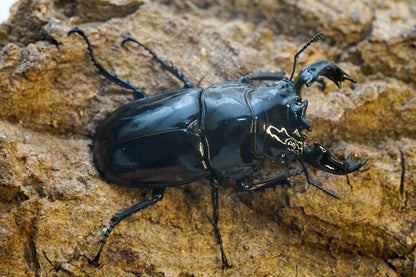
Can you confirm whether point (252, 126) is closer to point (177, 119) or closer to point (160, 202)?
point (177, 119)

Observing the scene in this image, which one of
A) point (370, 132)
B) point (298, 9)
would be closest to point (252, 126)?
point (370, 132)

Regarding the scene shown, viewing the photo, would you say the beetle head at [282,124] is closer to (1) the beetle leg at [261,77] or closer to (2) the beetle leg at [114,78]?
(1) the beetle leg at [261,77]

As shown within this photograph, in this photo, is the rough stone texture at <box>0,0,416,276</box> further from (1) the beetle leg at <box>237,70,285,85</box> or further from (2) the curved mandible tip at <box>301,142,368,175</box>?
(2) the curved mandible tip at <box>301,142,368,175</box>

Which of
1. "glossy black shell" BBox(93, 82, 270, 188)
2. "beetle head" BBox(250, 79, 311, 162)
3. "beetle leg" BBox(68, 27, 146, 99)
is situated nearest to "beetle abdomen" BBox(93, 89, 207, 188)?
"glossy black shell" BBox(93, 82, 270, 188)

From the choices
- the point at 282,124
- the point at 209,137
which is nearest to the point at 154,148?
the point at 209,137

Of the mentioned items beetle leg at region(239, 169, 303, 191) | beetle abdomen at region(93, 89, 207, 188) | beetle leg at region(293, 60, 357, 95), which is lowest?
beetle leg at region(239, 169, 303, 191)

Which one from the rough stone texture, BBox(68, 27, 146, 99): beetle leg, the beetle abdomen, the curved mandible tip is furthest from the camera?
BBox(68, 27, 146, 99): beetle leg

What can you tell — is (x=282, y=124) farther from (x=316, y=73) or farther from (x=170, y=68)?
(x=170, y=68)

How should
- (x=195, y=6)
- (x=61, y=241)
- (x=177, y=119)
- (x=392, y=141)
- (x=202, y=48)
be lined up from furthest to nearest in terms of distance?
(x=195, y=6)
(x=202, y=48)
(x=392, y=141)
(x=177, y=119)
(x=61, y=241)
